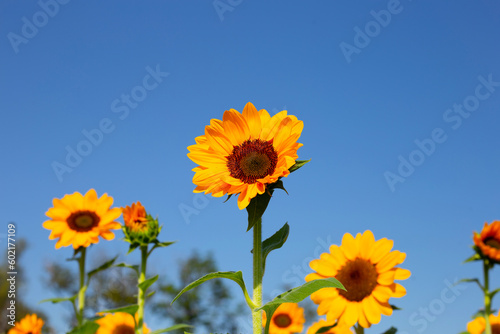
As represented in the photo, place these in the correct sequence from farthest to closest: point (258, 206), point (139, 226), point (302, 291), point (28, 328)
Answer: point (28, 328) < point (139, 226) < point (258, 206) < point (302, 291)

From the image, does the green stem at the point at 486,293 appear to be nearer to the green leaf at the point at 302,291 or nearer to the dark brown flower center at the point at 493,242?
the dark brown flower center at the point at 493,242

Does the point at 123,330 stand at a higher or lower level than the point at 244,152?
higher

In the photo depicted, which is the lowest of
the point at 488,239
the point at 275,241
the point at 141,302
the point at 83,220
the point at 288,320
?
the point at 275,241

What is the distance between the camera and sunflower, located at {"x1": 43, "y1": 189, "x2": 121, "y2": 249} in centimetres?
543

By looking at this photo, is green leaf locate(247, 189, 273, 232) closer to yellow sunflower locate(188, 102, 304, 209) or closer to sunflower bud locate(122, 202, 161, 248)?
yellow sunflower locate(188, 102, 304, 209)

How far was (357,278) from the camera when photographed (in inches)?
145

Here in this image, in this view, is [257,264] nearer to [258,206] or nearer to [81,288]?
[258,206]

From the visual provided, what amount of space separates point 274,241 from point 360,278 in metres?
1.19

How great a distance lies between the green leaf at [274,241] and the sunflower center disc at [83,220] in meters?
3.25

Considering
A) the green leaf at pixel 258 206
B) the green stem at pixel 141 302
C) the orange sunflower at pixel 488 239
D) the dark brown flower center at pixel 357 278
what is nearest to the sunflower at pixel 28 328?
the green stem at pixel 141 302

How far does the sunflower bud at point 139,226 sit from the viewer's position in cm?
488

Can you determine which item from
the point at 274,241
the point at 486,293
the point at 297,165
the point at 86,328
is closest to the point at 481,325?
the point at 486,293

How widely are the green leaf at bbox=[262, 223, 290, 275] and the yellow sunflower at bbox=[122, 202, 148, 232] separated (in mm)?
2411

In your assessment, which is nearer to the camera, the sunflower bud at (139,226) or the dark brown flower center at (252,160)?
the dark brown flower center at (252,160)
